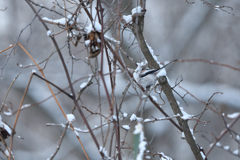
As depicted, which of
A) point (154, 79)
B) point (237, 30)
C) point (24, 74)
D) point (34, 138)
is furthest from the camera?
point (34, 138)

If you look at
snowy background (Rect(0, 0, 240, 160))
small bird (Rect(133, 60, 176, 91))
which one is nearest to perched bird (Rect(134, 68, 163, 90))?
small bird (Rect(133, 60, 176, 91))

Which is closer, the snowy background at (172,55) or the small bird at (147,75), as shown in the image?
the small bird at (147,75)

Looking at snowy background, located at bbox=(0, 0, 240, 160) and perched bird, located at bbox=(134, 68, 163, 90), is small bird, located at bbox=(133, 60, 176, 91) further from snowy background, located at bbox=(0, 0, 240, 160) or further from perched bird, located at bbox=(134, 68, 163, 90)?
snowy background, located at bbox=(0, 0, 240, 160)

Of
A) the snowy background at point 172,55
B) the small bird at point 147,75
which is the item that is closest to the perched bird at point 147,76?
the small bird at point 147,75

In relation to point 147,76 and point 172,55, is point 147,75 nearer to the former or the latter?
point 147,76

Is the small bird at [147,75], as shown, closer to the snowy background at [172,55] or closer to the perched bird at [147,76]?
the perched bird at [147,76]

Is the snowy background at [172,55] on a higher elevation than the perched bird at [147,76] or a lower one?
higher

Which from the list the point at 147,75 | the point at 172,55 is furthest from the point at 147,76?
the point at 172,55

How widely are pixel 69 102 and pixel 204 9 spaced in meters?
1.87

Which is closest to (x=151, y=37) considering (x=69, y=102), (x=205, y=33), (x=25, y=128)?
(x=205, y=33)

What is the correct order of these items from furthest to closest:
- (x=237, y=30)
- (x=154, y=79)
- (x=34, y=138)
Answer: (x=34, y=138), (x=237, y=30), (x=154, y=79)

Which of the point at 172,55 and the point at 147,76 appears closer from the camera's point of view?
the point at 147,76

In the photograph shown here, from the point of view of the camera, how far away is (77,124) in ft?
10.0

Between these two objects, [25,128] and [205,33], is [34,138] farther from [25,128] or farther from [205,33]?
[205,33]
